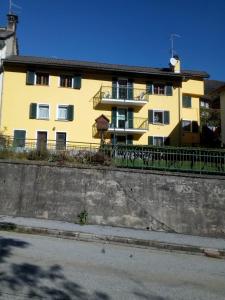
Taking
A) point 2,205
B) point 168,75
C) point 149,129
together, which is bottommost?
point 2,205

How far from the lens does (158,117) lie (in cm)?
3709

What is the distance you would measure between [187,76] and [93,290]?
111ft

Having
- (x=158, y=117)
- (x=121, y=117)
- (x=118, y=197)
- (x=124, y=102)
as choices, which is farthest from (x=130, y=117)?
(x=118, y=197)

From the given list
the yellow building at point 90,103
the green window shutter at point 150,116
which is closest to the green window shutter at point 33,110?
the yellow building at point 90,103

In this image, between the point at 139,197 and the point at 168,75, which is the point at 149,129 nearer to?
the point at 168,75

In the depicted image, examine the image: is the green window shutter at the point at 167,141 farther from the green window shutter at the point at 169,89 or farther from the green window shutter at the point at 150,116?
the green window shutter at the point at 169,89

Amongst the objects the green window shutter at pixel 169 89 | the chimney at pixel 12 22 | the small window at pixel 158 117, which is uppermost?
the chimney at pixel 12 22

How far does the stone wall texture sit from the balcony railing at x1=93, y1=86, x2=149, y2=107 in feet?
62.7

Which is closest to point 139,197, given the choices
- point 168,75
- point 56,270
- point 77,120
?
point 56,270

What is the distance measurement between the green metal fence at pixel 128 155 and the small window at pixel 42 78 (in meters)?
16.7

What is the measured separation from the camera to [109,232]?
562 inches

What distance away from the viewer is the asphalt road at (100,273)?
22.4 feet

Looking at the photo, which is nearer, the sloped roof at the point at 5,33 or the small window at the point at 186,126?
the sloped roof at the point at 5,33

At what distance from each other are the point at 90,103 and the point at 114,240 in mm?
23919
